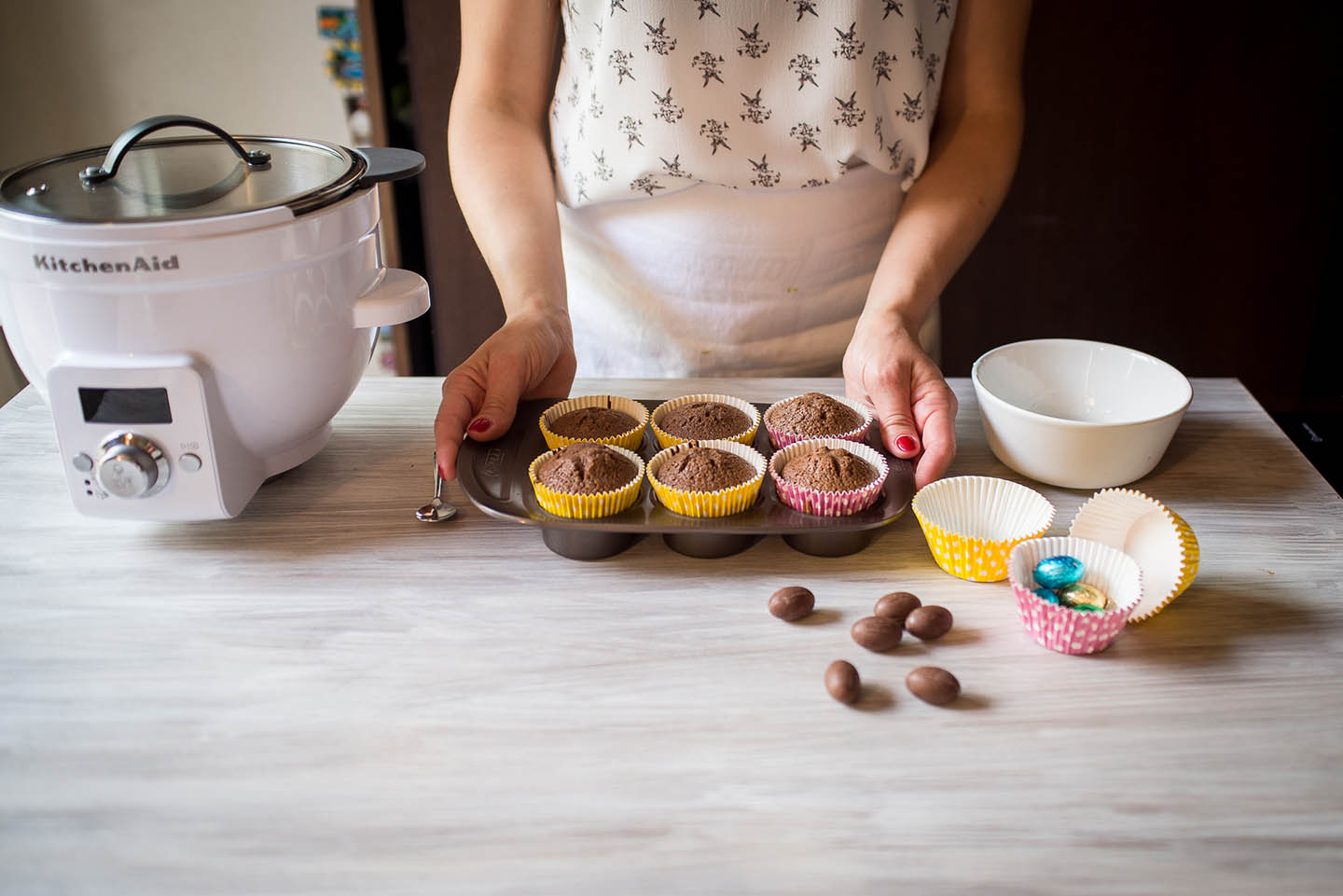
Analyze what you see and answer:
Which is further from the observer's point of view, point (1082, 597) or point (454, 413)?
point (454, 413)

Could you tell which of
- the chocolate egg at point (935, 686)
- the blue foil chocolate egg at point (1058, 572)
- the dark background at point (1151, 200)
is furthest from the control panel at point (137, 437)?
the dark background at point (1151, 200)

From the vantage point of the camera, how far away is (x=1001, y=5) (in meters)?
1.38

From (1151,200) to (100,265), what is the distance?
7.83ft

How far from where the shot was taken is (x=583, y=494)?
37.7 inches

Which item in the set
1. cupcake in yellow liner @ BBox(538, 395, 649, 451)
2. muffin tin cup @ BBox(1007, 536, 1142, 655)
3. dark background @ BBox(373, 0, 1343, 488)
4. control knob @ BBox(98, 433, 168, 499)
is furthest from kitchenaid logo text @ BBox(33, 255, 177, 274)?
dark background @ BBox(373, 0, 1343, 488)

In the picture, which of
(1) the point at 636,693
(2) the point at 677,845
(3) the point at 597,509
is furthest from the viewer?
(3) the point at 597,509

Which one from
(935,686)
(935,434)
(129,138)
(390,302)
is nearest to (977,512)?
Result: (935,434)

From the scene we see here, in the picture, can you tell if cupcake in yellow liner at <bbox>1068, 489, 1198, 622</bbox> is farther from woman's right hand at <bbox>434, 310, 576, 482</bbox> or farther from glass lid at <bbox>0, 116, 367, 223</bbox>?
glass lid at <bbox>0, 116, 367, 223</bbox>

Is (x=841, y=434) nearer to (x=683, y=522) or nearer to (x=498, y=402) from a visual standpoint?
(x=683, y=522)

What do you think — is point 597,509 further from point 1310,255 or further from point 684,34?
point 1310,255

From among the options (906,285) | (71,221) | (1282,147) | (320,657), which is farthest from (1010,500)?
(1282,147)

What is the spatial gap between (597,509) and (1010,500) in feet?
1.33

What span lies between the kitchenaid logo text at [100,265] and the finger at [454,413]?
303 mm

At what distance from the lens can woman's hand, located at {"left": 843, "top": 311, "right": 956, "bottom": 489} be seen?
104 cm
